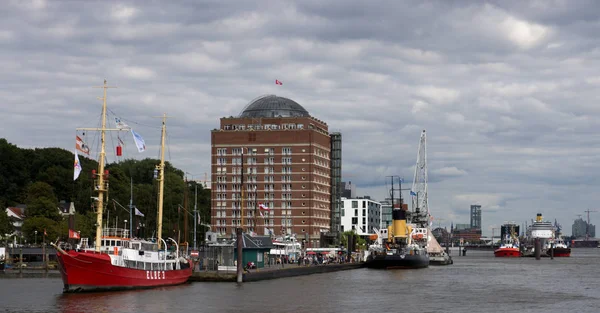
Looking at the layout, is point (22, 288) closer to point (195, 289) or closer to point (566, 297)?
point (195, 289)

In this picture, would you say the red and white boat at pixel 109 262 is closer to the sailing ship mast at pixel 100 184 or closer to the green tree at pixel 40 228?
the sailing ship mast at pixel 100 184

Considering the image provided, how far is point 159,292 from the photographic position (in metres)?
101

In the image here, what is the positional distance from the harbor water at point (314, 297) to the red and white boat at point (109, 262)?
1344mm

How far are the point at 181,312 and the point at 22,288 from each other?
3442cm

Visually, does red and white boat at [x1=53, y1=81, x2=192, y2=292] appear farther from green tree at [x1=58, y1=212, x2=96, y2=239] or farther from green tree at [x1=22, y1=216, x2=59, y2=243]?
green tree at [x1=22, y1=216, x2=59, y2=243]

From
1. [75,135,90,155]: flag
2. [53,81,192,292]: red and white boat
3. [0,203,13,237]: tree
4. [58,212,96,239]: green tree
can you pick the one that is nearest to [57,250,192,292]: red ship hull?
[53,81,192,292]: red and white boat

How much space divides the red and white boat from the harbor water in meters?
1.34

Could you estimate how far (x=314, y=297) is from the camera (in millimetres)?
100812

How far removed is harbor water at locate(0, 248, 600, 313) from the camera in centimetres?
8712

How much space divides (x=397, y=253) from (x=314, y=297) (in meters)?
83.4

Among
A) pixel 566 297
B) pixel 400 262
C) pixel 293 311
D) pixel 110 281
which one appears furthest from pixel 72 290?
pixel 400 262

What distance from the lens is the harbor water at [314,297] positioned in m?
87.1

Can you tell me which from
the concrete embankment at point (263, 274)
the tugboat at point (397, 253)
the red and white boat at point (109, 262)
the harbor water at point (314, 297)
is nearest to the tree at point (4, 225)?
the harbor water at point (314, 297)

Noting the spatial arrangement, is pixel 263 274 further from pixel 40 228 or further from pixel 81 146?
pixel 40 228
